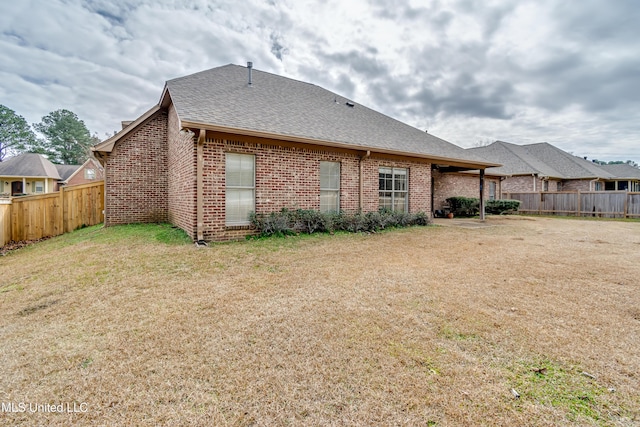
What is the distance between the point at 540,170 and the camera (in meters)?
22.5

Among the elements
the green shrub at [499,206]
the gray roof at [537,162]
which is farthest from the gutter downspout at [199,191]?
the gray roof at [537,162]

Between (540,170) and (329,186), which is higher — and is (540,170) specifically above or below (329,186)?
above

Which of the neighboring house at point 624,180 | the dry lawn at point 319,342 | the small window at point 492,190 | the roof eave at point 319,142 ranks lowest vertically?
the dry lawn at point 319,342

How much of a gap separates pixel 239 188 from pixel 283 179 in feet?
4.56

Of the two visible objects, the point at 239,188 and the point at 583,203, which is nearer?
the point at 239,188

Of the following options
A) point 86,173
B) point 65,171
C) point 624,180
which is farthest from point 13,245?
point 624,180

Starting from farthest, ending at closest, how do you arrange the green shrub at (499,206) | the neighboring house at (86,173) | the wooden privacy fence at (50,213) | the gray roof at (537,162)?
the neighboring house at (86,173)
the gray roof at (537,162)
the green shrub at (499,206)
the wooden privacy fence at (50,213)

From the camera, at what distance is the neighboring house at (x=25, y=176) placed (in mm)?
27609

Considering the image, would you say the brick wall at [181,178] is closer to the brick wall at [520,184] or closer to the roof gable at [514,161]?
the roof gable at [514,161]

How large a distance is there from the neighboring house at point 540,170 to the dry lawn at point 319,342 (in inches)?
771

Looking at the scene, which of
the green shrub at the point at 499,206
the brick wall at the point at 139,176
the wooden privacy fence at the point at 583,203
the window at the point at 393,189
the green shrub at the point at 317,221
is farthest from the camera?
the green shrub at the point at 499,206

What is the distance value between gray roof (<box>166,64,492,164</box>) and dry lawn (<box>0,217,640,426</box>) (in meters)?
4.49

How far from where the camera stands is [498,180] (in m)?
20.0

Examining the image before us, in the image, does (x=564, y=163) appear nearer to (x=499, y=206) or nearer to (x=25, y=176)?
(x=499, y=206)
